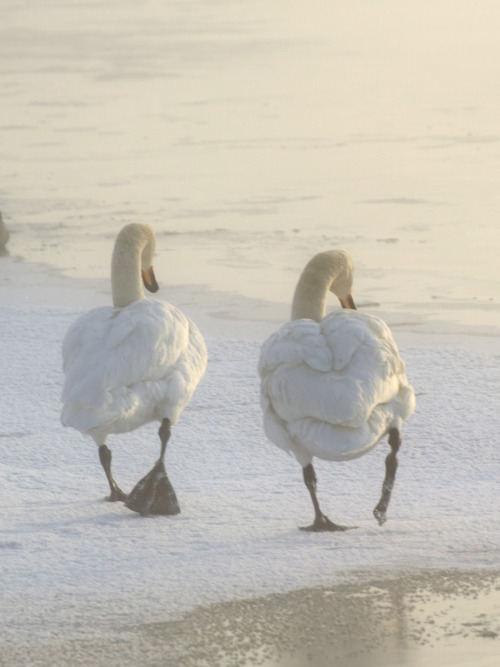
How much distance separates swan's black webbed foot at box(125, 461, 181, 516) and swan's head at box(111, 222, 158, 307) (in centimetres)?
103

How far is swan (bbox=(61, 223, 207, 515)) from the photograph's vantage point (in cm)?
471

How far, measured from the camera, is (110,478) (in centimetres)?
509

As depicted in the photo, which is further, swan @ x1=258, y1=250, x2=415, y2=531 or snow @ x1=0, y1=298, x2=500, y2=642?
swan @ x1=258, y1=250, x2=415, y2=531

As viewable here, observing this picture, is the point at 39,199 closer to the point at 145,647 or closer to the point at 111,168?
the point at 111,168

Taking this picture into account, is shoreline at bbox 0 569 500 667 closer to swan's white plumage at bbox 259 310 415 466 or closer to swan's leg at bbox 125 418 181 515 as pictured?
swan's white plumage at bbox 259 310 415 466

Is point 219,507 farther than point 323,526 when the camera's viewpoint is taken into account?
Yes

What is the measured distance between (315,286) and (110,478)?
1.16 meters

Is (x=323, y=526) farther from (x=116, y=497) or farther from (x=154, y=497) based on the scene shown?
(x=116, y=497)

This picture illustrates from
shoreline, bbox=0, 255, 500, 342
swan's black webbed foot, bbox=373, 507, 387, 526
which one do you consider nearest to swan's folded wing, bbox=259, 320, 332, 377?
swan's black webbed foot, bbox=373, 507, 387, 526

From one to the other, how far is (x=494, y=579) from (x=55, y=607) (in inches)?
55.0

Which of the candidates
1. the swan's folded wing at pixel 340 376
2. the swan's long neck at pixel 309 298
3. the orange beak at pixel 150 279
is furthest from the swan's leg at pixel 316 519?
the orange beak at pixel 150 279

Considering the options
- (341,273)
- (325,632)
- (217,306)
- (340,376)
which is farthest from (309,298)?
(217,306)

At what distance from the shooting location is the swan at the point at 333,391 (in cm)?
438

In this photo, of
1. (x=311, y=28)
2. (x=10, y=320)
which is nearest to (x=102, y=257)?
(x=10, y=320)
